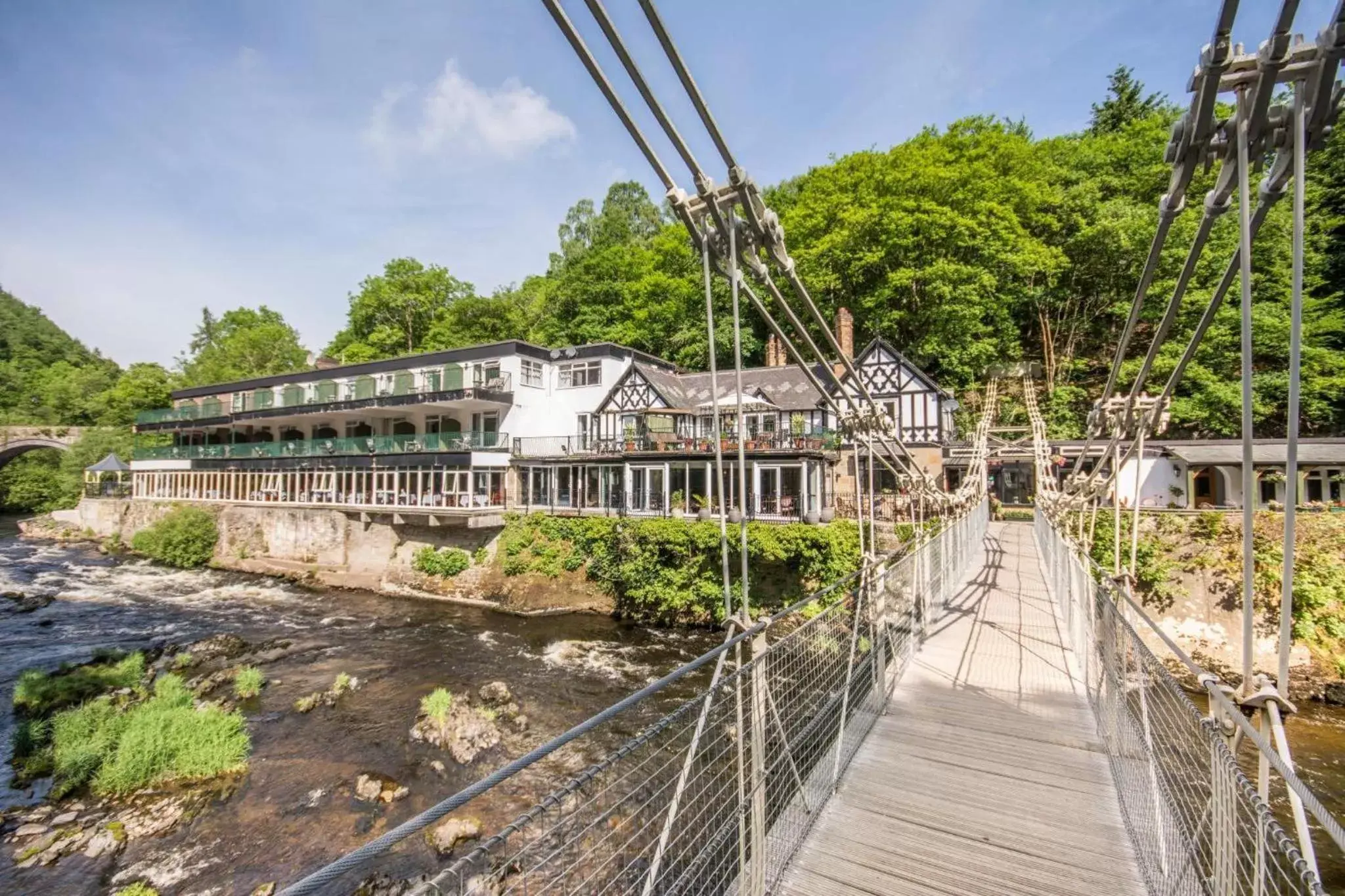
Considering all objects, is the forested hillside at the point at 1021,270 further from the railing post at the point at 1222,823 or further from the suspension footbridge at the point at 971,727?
the railing post at the point at 1222,823

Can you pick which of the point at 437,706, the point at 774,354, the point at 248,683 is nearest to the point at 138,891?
the point at 437,706

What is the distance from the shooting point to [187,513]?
1021 inches

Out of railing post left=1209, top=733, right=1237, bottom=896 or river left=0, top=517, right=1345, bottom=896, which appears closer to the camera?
railing post left=1209, top=733, right=1237, bottom=896

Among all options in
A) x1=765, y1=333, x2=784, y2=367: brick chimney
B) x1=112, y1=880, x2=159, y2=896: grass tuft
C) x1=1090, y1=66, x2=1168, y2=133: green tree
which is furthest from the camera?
x1=1090, y1=66, x2=1168, y2=133: green tree

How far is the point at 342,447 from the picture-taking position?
25.2 meters

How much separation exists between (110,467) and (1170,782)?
4808 centimetres

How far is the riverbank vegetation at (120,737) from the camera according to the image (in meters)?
8.43

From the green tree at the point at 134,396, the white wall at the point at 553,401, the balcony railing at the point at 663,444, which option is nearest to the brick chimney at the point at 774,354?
the balcony railing at the point at 663,444

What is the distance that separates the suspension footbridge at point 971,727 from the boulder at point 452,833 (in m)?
0.43

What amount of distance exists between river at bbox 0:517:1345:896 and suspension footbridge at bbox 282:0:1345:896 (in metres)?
1.36

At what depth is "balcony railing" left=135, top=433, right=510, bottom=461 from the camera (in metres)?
22.5

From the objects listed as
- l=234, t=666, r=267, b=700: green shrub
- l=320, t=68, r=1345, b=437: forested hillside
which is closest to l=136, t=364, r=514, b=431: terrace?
l=320, t=68, r=1345, b=437: forested hillside

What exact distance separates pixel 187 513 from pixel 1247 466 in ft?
112

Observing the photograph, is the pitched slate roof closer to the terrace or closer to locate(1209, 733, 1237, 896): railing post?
the terrace
